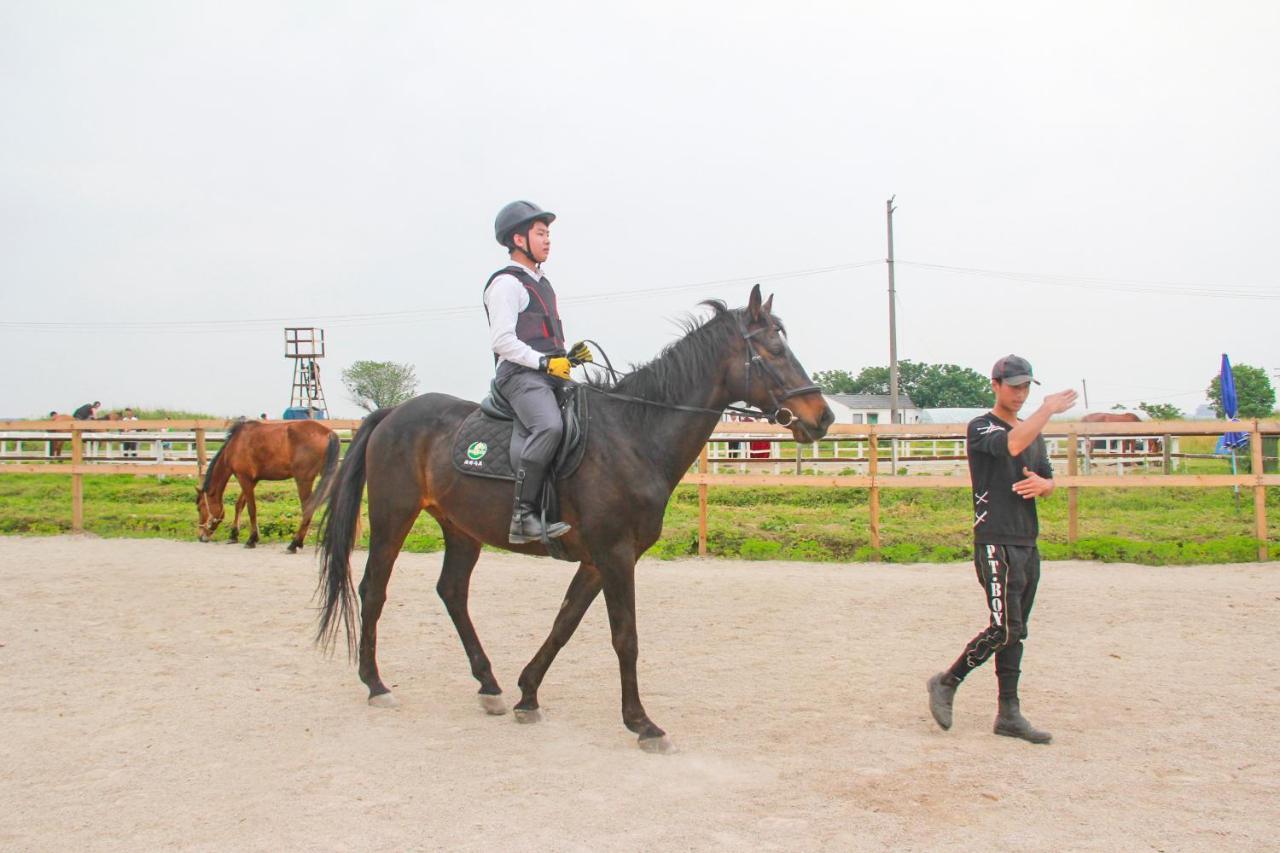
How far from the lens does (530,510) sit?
4.81m

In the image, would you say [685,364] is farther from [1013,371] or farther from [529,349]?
[1013,371]

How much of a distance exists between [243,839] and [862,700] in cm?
331

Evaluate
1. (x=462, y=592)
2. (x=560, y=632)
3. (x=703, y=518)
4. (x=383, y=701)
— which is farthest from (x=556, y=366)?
(x=703, y=518)

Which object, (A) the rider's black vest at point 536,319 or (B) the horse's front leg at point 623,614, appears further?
(A) the rider's black vest at point 536,319

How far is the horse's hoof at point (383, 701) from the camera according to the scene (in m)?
5.22


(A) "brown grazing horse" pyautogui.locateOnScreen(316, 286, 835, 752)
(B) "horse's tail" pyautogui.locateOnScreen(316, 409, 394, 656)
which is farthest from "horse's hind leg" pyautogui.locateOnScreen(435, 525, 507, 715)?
(B) "horse's tail" pyautogui.locateOnScreen(316, 409, 394, 656)

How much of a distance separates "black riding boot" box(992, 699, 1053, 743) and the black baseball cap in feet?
5.20

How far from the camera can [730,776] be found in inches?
159

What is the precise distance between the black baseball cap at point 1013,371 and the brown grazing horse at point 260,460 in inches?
387

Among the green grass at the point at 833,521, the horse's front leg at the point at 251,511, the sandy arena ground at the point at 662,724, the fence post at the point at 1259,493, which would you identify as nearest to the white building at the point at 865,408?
the green grass at the point at 833,521

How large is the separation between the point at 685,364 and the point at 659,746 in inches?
76.9

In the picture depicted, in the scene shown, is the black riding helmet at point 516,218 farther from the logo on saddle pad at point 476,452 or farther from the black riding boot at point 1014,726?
the black riding boot at point 1014,726

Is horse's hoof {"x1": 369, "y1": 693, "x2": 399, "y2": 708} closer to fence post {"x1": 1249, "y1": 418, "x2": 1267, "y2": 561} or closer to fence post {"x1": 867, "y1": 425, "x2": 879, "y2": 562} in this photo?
fence post {"x1": 867, "y1": 425, "x2": 879, "y2": 562}

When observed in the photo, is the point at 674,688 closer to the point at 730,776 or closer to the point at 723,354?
the point at 730,776
